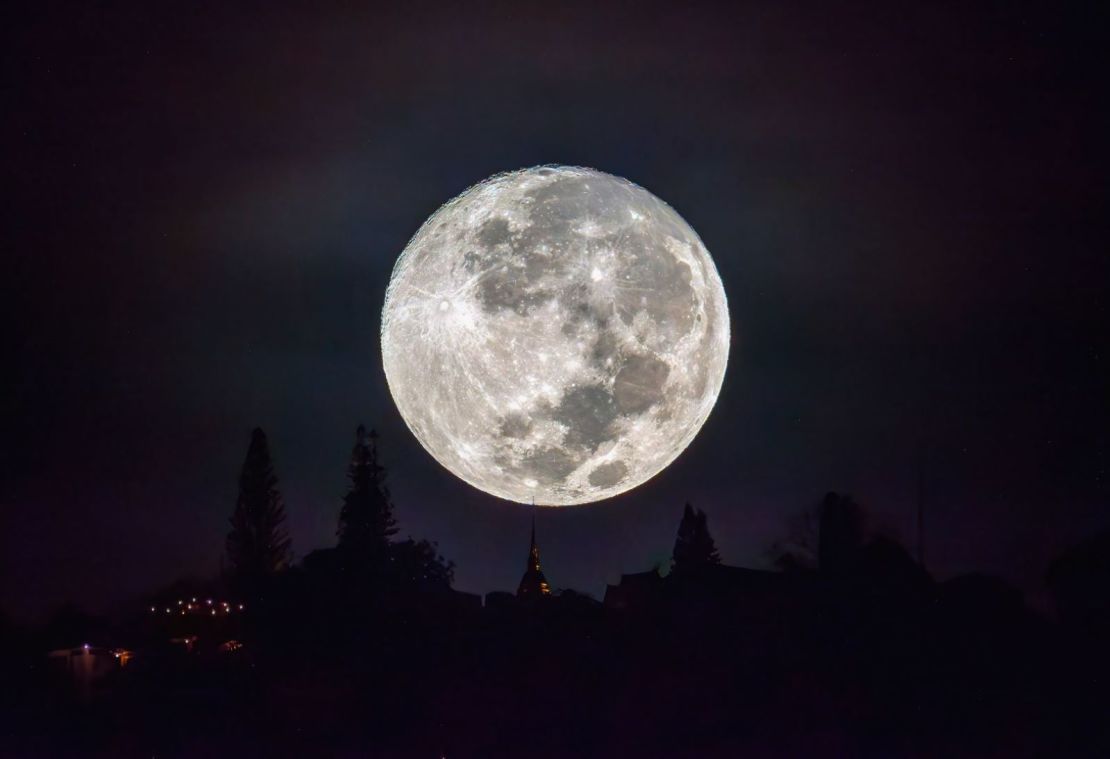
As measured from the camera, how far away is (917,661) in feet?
104

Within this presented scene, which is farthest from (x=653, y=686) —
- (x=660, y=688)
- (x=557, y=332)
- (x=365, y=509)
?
(x=365, y=509)

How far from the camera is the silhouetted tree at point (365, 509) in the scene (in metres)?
80.1

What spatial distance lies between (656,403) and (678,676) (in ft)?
31.4

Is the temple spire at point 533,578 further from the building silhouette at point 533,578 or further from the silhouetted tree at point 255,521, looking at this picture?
the silhouetted tree at point 255,521

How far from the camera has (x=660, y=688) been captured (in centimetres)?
3159

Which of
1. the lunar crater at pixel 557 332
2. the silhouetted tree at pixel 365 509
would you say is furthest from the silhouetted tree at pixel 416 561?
the lunar crater at pixel 557 332

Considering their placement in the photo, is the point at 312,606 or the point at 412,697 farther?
the point at 312,606

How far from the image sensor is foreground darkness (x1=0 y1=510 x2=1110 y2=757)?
2978 cm

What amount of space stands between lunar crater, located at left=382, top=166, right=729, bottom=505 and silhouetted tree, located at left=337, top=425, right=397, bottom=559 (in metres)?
53.7

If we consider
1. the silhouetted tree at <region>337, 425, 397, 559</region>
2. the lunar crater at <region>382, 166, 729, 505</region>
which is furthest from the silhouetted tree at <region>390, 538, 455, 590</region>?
the lunar crater at <region>382, 166, 729, 505</region>

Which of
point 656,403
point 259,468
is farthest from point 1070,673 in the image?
point 259,468

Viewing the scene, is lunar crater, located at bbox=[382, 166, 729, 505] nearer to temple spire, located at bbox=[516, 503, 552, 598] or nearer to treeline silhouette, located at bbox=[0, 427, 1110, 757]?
treeline silhouette, located at bbox=[0, 427, 1110, 757]

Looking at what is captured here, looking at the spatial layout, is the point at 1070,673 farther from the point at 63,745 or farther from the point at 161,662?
the point at 161,662

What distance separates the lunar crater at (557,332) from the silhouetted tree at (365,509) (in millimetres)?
53666
